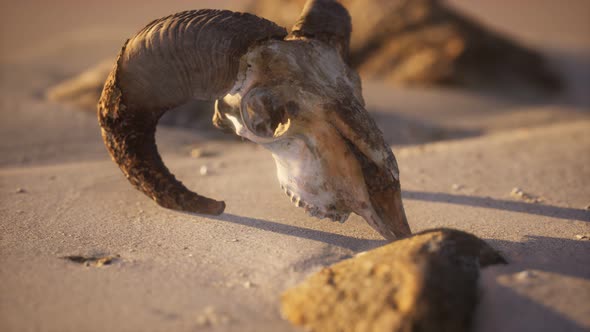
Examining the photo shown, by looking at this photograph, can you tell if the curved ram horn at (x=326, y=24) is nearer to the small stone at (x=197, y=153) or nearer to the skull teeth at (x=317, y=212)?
the skull teeth at (x=317, y=212)

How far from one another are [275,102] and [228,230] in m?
0.78

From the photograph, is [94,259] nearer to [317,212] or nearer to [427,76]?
[317,212]

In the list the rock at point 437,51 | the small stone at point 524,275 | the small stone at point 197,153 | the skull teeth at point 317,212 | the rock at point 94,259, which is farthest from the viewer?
the rock at point 437,51

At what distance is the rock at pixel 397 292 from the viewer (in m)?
1.69

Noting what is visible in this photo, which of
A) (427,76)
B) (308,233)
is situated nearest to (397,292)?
(308,233)

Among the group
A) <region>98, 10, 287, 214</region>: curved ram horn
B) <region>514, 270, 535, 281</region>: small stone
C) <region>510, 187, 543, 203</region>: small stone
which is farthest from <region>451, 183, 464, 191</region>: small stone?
<region>98, 10, 287, 214</region>: curved ram horn

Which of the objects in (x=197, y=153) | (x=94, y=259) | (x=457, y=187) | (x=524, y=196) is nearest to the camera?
(x=94, y=259)

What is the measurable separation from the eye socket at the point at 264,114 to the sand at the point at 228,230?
580 millimetres

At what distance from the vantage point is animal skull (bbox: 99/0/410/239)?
7.83 feet

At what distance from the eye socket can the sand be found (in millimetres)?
580

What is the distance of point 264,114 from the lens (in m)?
2.48

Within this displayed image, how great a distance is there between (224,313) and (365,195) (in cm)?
95

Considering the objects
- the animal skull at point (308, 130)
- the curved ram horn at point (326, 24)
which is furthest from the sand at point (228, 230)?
the curved ram horn at point (326, 24)

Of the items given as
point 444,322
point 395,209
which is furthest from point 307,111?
point 444,322
